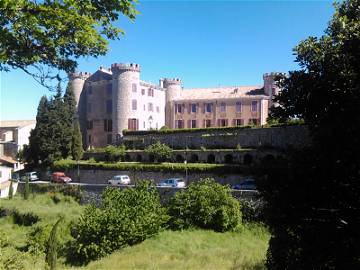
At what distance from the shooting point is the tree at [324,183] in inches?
448

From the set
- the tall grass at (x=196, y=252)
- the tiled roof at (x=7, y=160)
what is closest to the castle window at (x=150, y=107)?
the tiled roof at (x=7, y=160)

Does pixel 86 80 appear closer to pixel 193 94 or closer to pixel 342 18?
pixel 193 94

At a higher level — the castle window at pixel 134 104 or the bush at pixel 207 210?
the castle window at pixel 134 104

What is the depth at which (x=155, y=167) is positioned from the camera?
43.2m

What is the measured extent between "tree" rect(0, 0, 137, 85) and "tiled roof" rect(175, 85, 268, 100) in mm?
49005

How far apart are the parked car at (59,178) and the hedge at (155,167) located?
6.28ft

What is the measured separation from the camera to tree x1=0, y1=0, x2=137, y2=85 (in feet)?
24.8

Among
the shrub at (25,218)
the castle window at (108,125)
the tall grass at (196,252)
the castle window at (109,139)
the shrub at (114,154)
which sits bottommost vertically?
the shrub at (25,218)

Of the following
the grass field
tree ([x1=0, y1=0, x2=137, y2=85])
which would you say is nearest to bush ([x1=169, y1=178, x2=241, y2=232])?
the grass field

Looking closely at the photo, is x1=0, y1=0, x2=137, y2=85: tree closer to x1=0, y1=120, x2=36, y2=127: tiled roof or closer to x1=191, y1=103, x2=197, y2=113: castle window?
x1=191, y1=103, x2=197, y2=113: castle window

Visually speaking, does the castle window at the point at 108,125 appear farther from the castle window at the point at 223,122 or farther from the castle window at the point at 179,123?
the castle window at the point at 223,122

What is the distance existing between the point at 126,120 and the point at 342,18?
4084 cm

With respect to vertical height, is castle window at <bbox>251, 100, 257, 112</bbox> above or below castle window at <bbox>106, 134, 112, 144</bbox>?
above

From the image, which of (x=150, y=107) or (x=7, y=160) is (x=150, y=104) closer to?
(x=150, y=107)
